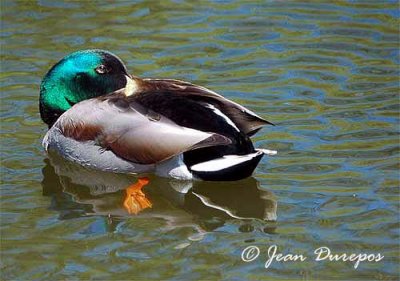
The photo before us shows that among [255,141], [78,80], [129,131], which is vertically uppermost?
[78,80]

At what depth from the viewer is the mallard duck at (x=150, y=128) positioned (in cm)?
784

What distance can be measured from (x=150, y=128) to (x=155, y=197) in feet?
1.67

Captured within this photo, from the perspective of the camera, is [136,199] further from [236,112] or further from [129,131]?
[236,112]

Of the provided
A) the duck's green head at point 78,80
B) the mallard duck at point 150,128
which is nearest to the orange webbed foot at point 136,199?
the mallard duck at point 150,128

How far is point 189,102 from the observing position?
26.3ft

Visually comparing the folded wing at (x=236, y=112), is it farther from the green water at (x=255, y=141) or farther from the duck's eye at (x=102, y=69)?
the duck's eye at (x=102, y=69)

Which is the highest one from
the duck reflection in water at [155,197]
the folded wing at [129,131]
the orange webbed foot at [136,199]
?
the folded wing at [129,131]

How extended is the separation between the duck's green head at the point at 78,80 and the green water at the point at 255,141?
0.32m

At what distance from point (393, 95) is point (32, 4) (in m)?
4.27

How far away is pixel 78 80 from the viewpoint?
8.90 metres

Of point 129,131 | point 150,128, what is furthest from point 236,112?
point 129,131

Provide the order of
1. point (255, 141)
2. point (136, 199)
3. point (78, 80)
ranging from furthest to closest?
point (78, 80), point (255, 141), point (136, 199)

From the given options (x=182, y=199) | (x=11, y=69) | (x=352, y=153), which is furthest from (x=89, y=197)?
(x=11, y=69)

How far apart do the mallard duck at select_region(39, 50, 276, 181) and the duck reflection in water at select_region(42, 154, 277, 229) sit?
0.11m
